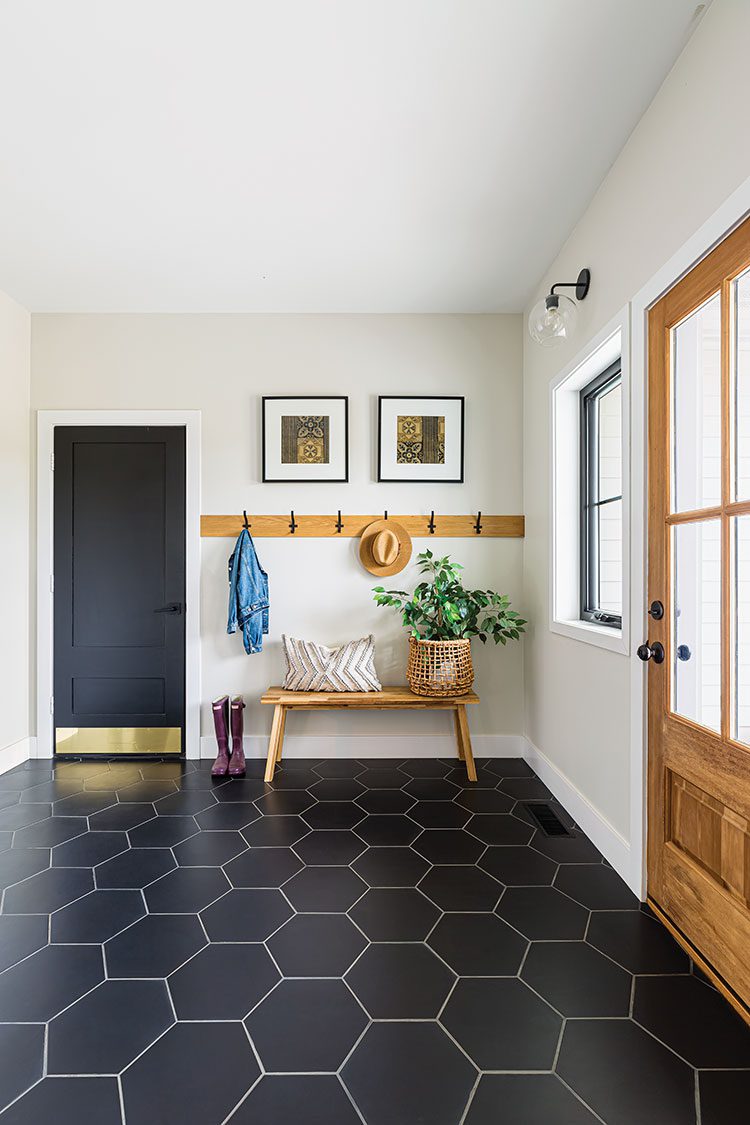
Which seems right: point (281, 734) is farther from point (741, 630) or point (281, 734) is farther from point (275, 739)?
point (741, 630)

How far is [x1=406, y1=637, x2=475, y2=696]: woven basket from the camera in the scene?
11.0 feet

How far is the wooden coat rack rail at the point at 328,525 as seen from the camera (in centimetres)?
370

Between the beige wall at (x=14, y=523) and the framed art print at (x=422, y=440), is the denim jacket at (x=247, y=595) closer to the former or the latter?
the framed art print at (x=422, y=440)

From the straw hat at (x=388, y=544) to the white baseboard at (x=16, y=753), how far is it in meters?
2.18

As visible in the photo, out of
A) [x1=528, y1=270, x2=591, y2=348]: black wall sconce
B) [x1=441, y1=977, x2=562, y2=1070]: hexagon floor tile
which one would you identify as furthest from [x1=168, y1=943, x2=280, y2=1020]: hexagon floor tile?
[x1=528, y1=270, x2=591, y2=348]: black wall sconce

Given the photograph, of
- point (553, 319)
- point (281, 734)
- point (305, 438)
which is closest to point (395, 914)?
point (281, 734)

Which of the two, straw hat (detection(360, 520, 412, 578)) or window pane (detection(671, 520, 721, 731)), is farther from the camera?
straw hat (detection(360, 520, 412, 578))

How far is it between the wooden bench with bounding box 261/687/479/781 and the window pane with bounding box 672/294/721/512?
1.75 m

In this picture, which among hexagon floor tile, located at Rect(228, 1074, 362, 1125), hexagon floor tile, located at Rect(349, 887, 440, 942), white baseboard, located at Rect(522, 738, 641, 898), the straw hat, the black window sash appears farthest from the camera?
the straw hat

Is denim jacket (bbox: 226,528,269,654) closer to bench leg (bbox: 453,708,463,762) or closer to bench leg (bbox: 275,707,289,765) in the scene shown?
bench leg (bbox: 275,707,289,765)

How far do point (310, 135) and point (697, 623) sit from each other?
6.68 ft

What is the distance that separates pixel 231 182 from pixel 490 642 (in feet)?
8.55

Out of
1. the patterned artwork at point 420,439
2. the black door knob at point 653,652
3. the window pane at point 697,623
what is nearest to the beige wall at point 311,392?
the patterned artwork at point 420,439

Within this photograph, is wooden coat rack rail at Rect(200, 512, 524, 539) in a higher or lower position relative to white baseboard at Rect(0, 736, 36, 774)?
higher
